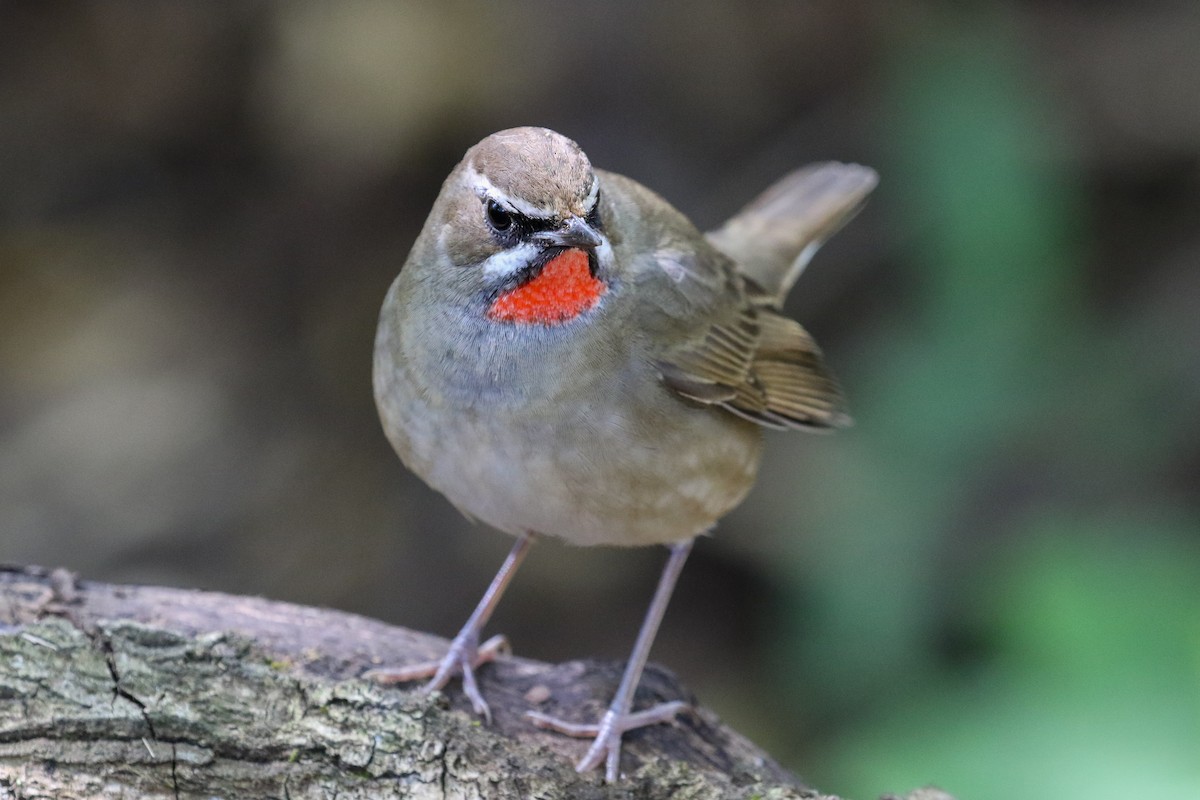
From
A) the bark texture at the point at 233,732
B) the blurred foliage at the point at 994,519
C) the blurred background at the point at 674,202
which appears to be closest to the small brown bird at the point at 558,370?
the bark texture at the point at 233,732

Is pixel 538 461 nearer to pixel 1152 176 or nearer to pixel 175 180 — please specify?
pixel 175 180

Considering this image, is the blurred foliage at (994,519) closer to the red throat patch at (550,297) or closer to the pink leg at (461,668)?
the pink leg at (461,668)

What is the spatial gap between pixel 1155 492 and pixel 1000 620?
5.20ft

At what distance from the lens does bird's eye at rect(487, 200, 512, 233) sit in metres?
3.72

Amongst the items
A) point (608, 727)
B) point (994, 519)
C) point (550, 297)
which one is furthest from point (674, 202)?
point (608, 727)

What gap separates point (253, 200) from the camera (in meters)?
7.34

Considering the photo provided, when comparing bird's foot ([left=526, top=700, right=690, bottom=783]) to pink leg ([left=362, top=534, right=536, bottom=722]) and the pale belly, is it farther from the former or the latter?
the pale belly

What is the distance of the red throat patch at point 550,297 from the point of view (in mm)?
3865

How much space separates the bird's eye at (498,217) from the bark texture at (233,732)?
136 centimetres

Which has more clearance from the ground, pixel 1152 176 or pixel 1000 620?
pixel 1152 176

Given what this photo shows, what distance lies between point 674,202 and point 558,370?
3627 millimetres

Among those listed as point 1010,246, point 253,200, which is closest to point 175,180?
point 253,200

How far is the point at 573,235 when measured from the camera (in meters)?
3.61

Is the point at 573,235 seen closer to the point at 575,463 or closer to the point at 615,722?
the point at 575,463
